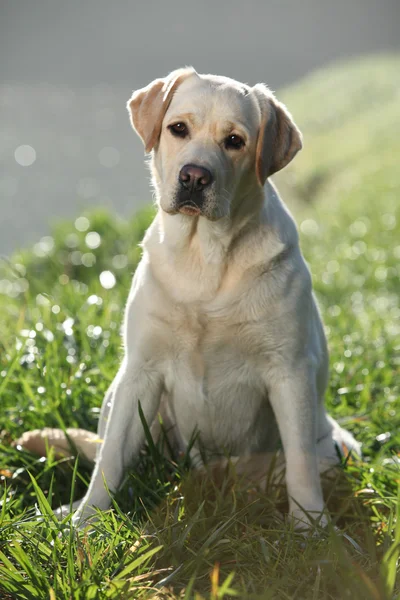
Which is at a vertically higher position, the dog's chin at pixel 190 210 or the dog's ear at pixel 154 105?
the dog's ear at pixel 154 105

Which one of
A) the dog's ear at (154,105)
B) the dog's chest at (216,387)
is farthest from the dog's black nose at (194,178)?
the dog's chest at (216,387)

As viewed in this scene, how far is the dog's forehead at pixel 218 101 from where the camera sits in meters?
2.83

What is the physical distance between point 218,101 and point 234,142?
154 mm

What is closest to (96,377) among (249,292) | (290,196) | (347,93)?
(249,292)

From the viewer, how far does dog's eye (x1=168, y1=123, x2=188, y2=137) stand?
9.48 feet

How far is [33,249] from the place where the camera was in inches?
288

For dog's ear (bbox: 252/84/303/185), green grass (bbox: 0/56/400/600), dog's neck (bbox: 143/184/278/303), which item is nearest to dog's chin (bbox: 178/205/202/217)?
dog's neck (bbox: 143/184/278/303)

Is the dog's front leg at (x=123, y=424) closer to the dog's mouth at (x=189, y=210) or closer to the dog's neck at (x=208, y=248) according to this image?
the dog's neck at (x=208, y=248)

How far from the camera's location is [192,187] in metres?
2.74

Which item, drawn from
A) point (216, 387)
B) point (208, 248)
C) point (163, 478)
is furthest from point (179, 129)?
point (163, 478)

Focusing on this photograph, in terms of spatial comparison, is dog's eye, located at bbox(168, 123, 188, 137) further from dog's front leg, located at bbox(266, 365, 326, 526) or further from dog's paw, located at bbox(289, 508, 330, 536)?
dog's paw, located at bbox(289, 508, 330, 536)

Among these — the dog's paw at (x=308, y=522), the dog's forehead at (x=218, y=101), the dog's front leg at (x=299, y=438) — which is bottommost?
the dog's paw at (x=308, y=522)

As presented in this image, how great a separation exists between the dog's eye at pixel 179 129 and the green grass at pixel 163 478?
1.22 meters

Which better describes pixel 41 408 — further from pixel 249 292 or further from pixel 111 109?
pixel 111 109
